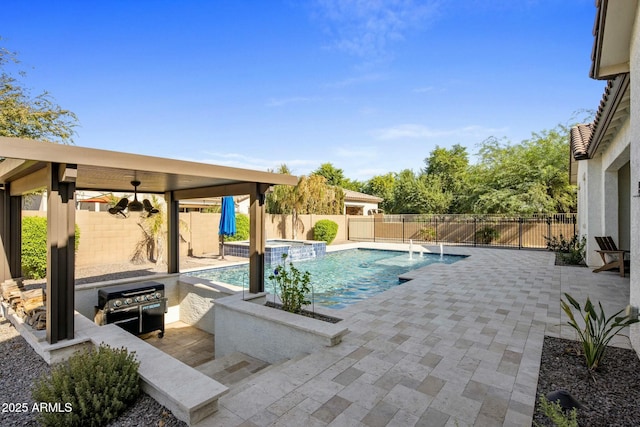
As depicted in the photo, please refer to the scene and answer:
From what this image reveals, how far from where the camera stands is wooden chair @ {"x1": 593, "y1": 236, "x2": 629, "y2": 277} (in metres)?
8.06

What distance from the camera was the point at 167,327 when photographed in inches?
277

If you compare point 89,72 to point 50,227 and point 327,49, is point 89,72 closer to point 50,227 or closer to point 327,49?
point 327,49

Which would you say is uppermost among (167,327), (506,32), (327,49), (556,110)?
(556,110)

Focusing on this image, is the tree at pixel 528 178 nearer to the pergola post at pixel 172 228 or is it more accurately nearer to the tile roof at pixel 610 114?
the tile roof at pixel 610 114

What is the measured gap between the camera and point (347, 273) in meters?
11.1

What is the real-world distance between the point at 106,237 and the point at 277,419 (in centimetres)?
1139

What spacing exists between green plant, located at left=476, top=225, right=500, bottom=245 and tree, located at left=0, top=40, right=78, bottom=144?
19.7 m

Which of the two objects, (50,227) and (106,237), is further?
(106,237)

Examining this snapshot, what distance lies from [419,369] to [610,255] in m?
8.95

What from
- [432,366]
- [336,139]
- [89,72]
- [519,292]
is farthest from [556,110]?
[89,72]

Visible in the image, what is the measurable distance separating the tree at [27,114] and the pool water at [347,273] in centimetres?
645

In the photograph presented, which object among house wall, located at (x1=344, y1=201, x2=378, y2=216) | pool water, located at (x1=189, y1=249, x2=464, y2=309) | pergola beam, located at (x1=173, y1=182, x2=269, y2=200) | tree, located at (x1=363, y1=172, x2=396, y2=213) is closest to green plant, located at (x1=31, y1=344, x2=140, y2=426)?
pergola beam, located at (x1=173, y1=182, x2=269, y2=200)

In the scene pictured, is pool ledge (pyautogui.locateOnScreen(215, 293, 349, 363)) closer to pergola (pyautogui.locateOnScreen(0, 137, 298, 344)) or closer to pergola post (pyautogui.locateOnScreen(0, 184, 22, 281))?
pergola (pyautogui.locateOnScreen(0, 137, 298, 344))

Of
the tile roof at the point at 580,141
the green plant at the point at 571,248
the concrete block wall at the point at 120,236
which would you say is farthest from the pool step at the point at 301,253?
the tile roof at the point at 580,141
